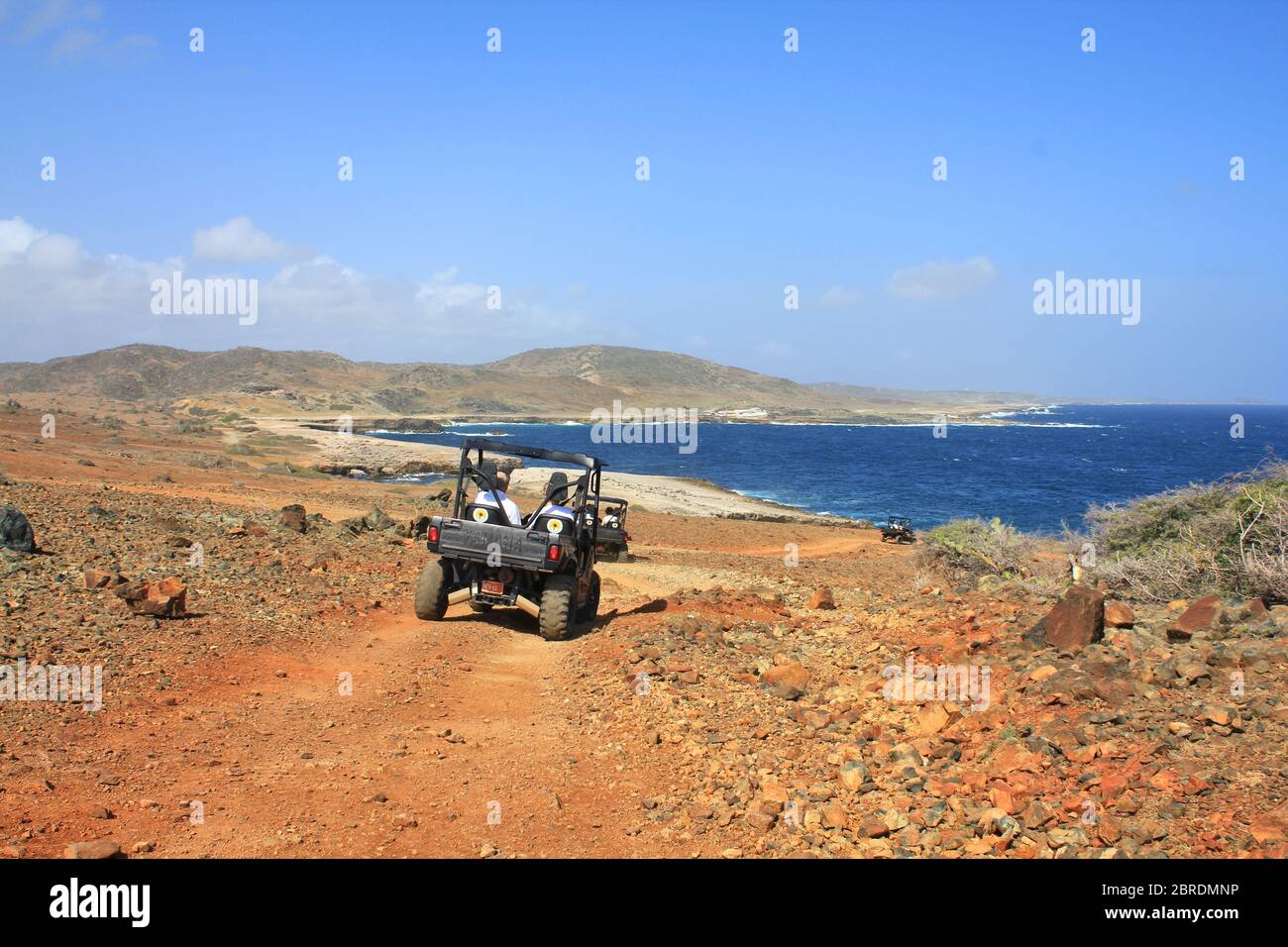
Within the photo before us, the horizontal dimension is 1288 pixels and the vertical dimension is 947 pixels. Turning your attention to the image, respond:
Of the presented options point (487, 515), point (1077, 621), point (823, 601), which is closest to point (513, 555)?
point (487, 515)

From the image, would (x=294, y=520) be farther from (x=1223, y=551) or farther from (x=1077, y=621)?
(x=1223, y=551)

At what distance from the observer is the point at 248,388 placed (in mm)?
142250

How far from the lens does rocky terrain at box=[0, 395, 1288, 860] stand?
19.1 ft

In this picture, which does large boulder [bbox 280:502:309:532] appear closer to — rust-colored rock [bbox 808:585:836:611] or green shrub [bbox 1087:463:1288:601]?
rust-colored rock [bbox 808:585:836:611]

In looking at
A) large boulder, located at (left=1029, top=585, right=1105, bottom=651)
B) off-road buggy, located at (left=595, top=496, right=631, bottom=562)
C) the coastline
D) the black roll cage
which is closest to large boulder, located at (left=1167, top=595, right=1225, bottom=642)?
large boulder, located at (left=1029, top=585, right=1105, bottom=651)

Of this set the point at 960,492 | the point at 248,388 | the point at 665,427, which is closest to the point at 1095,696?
the point at 960,492

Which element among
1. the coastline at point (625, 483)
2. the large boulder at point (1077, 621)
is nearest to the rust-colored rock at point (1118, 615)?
the large boulder at point (1077, 621)

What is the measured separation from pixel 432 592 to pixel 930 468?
7834 cm

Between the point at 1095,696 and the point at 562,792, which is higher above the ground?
the point at 1095,696

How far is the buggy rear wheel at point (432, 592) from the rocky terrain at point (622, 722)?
378 mm

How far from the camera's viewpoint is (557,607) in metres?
12.1

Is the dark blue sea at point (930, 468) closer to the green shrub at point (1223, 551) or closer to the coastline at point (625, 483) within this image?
the coastline at point (625, 483)
